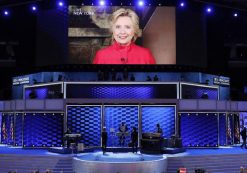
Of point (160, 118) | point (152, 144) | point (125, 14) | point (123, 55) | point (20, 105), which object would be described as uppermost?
point (125, 14)

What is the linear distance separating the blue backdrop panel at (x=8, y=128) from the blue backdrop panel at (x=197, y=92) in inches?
400

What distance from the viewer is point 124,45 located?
79.0 ft

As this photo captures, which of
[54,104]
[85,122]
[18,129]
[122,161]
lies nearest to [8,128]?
[18,129]

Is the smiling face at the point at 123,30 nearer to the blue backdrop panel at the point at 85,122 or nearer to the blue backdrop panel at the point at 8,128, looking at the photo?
the blue backdrop panel at the point at 85,122

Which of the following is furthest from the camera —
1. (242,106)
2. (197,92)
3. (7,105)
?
(242,106)

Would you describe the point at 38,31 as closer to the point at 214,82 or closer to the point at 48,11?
the point at 48,11

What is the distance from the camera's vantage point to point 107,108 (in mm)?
20875

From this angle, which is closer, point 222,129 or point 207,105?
point 207,105

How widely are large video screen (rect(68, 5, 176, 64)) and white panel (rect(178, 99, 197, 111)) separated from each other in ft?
11.4

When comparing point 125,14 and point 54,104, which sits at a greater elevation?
point 125,14

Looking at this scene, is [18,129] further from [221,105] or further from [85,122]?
[221,105]

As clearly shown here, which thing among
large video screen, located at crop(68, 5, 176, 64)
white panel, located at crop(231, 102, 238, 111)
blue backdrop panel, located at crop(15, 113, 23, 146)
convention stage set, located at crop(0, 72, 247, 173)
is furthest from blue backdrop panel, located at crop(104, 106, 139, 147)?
white panel, located at crop(231, 102, 238, 111)

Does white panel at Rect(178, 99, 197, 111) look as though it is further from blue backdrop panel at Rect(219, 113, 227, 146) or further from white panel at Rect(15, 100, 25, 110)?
white panel at Rect(15, 100, 25, 110)

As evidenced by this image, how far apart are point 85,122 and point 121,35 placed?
646cm
